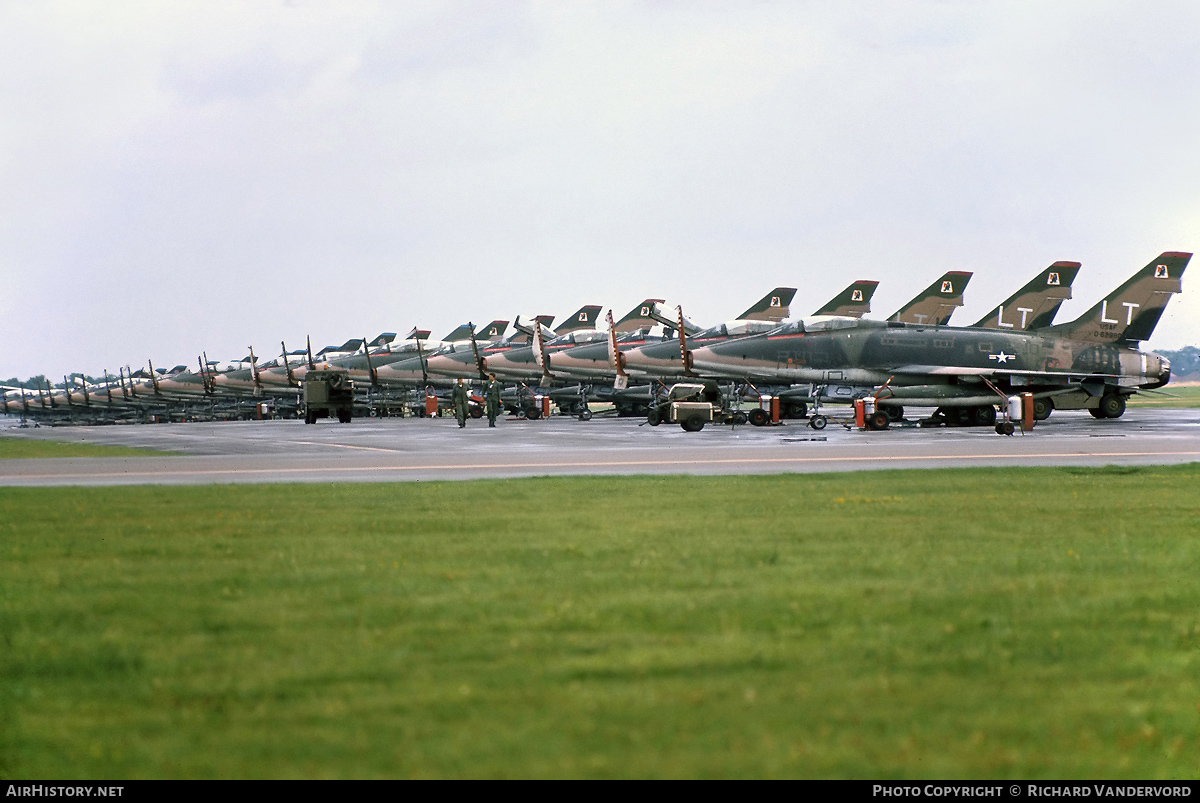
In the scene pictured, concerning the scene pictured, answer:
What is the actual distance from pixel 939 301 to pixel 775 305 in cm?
710

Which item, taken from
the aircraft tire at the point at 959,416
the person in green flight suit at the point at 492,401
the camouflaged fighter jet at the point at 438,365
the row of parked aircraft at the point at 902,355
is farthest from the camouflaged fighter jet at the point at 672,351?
the camouflaged fighter jet at the point at 438,365

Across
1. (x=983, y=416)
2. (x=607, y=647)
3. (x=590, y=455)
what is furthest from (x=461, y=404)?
(x=607, y=647)

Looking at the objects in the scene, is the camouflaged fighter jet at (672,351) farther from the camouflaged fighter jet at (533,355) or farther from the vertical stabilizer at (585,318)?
the vertical stabilizer at (585,318)

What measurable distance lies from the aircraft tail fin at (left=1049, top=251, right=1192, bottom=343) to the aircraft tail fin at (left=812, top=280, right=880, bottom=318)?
12388 millimetres

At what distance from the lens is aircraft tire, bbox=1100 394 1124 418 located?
40.7m

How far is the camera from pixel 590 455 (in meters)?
22.1

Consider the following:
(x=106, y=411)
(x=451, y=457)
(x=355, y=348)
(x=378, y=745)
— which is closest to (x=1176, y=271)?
(x=451, y=457)

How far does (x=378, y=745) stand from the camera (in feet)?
14.0

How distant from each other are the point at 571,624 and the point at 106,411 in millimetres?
99503

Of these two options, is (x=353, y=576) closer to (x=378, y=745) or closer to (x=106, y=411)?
(x=378, y=745)

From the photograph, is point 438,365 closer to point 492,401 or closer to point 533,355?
point 533,355

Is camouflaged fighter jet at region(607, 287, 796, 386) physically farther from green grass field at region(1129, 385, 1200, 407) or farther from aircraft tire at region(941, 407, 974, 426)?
green grass field at region(1129, 385, 1200, 407)

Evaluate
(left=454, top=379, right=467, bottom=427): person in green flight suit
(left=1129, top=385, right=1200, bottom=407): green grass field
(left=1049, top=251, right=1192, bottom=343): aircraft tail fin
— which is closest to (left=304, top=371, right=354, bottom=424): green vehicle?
(left=454, top=379, right=467, bottom=427): person in green flight suit

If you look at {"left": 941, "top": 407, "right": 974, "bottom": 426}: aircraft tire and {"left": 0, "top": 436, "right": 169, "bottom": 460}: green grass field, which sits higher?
{"left": 0, "top": 436, "right": 169, "bottom": 460}: green grass field
